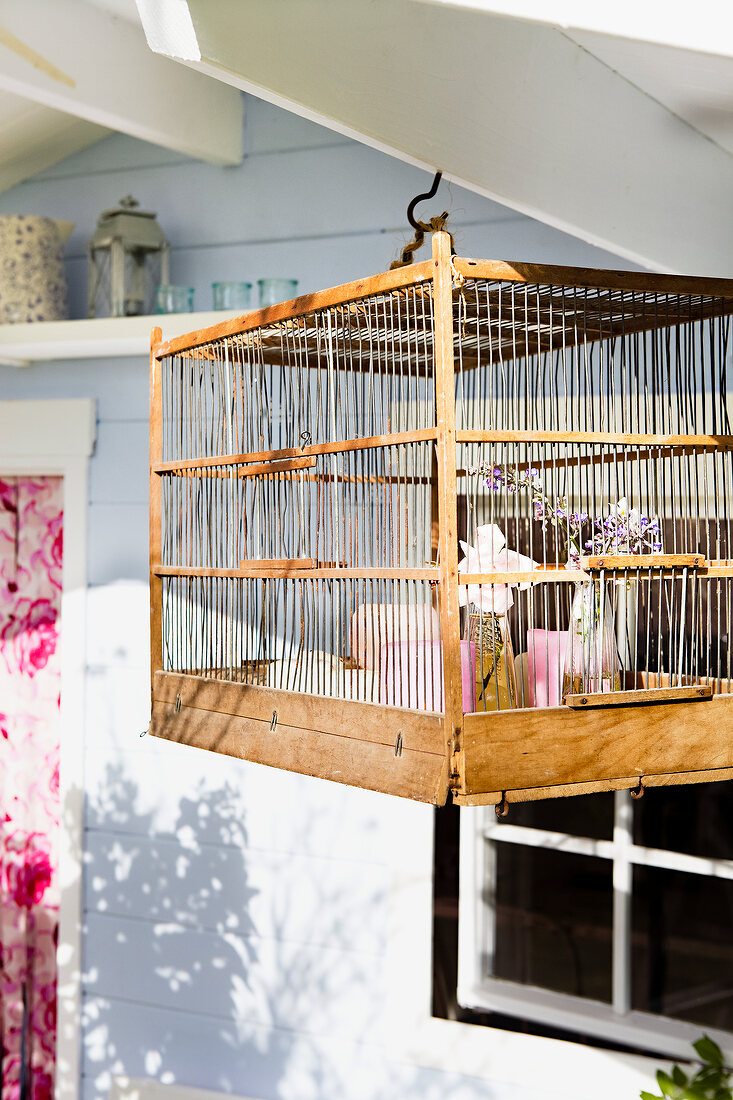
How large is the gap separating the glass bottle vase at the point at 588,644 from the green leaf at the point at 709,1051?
1277mm

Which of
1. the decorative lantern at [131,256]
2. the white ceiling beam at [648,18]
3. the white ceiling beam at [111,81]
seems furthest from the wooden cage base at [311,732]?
the decorative lantern at [131,256]

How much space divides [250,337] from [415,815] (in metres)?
1.30

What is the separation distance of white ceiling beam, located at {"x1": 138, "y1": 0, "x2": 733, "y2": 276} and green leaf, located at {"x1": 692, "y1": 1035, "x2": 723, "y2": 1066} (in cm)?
143

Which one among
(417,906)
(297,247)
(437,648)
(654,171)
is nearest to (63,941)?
(417,906)

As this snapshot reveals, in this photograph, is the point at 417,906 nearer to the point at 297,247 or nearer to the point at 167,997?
the point at 167,997

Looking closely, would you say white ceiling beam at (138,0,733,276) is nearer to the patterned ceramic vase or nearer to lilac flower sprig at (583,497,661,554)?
lilac flower sprig at (583,497,661,554)

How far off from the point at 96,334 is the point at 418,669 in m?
1.63

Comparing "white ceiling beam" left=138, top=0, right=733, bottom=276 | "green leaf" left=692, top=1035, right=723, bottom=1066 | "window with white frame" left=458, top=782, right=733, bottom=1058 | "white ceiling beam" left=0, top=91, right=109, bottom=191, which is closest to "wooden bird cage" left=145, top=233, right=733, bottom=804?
"white ceiling beam" left=138, top=0, right=733, bottom=276

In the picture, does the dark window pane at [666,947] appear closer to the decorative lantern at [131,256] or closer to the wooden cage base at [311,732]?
the wooden cage base at [311,732]

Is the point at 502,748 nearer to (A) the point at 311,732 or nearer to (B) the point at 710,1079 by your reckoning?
(A) the point at 311,732

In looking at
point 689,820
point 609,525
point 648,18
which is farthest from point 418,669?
point 689,820

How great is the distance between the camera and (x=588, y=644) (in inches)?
43.1

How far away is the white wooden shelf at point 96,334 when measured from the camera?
235 centimetres

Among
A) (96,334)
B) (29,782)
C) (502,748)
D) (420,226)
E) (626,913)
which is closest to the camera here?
(502,748)
